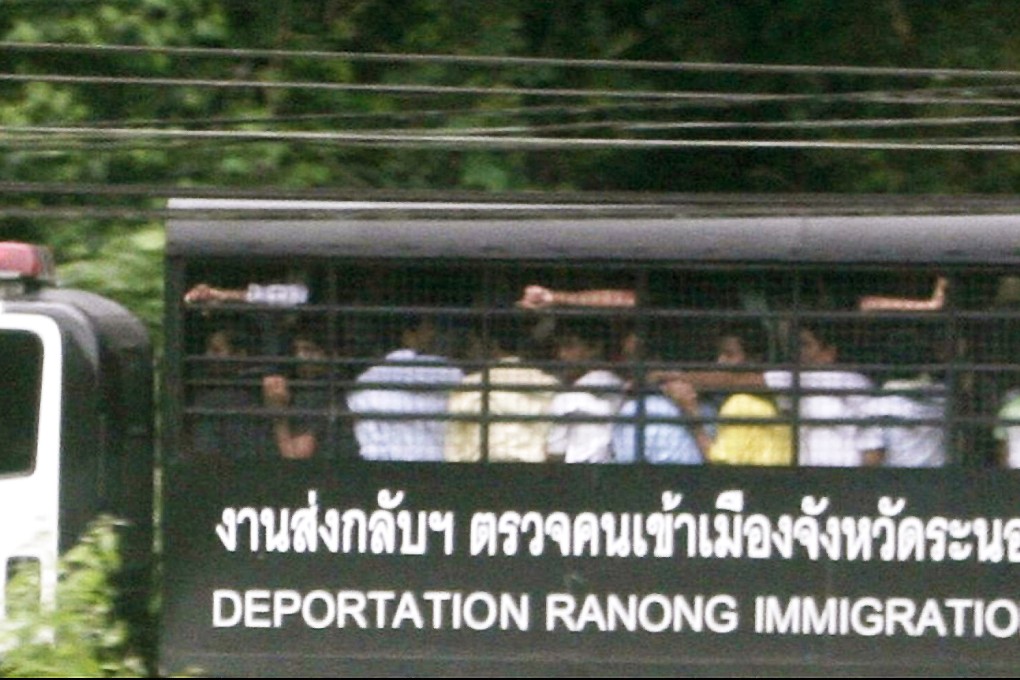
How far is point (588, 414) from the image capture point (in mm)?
7078

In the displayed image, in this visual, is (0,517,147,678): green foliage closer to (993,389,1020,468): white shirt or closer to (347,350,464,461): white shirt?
(347,350,464,461): white shirt

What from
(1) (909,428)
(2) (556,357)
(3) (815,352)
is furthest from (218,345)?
(1) (909,428)

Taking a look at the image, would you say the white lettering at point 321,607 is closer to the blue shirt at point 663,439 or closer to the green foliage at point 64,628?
the green foliage at point 64,628

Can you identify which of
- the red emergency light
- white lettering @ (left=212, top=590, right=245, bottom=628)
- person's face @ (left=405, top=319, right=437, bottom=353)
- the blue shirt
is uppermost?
the red emergency light

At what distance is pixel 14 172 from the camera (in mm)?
10570

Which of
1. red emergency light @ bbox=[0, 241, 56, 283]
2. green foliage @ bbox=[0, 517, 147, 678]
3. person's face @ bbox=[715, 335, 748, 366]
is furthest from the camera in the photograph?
red emergency light @ bbox=[0, 241, 56, 283]

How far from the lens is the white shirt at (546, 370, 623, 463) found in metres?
7.07

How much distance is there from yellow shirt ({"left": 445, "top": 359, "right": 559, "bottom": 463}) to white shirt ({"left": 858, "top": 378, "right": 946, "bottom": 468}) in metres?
1.21

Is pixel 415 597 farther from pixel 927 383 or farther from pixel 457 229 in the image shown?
pixel 927 383

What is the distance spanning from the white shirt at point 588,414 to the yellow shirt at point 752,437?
0.40 metres

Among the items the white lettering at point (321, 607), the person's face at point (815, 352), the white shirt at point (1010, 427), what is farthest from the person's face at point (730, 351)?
the white lettering at point (321, 607)

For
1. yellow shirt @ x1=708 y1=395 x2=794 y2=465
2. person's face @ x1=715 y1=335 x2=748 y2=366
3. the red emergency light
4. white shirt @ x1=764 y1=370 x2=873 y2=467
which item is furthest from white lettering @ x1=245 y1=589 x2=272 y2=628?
white shirt @ x1=764 y1=370 x2=873 y2=467

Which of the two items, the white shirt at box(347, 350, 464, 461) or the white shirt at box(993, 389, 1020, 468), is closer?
the white shirt at box(993, 389, 1020, 468)

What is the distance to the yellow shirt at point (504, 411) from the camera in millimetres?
7078
